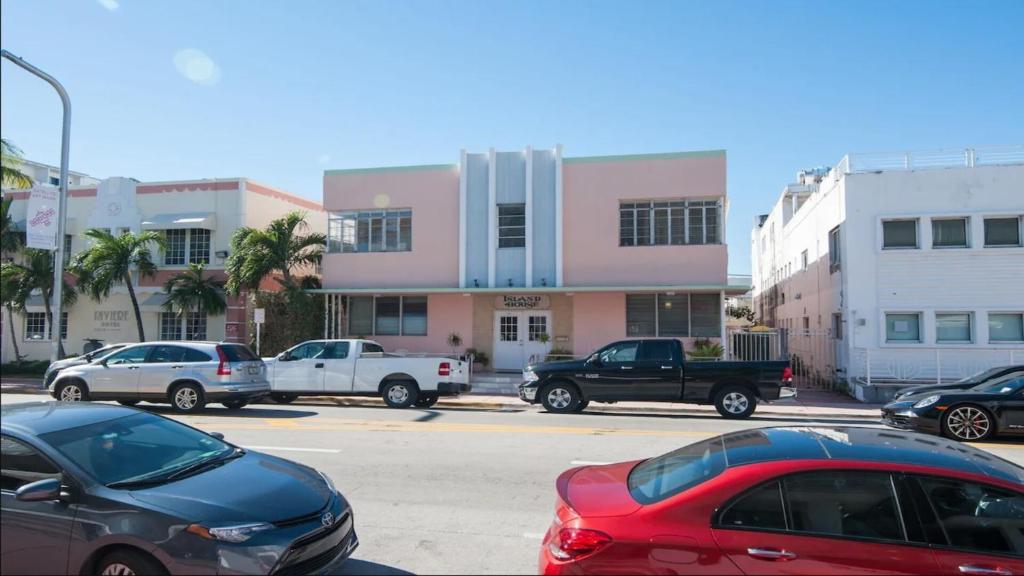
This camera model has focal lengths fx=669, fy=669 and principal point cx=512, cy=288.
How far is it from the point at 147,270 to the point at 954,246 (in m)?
26.3

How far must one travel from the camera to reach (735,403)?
14578 mm

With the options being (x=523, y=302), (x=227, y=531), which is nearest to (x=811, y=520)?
(x=227, y=531)

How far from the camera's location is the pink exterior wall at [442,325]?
22.5 m

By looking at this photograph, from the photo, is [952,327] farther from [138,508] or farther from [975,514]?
[138,508]

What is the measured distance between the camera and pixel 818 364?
76.3ft

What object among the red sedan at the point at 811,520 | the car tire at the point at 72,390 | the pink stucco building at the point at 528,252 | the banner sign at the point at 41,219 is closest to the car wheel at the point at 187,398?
the car tire at the point at 72,390

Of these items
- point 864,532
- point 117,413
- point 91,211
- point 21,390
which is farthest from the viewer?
point 91,211

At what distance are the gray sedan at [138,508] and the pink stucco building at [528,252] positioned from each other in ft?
53.6

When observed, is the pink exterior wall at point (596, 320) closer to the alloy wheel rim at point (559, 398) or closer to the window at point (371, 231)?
the window at point (371, 231)

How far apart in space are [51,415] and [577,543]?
3.96 m

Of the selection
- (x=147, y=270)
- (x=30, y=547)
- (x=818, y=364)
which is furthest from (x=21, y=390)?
(x=818, y=364)

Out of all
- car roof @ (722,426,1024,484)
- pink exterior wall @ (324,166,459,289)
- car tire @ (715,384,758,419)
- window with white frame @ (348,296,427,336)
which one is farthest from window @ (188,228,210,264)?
car roof @ (722,426,1024,484)

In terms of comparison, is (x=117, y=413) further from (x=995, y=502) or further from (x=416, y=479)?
(x=995, y=502)

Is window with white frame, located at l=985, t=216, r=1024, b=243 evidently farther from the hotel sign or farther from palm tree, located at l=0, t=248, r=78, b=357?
palm tree, located at l=0, t=248, r=78, b=357
